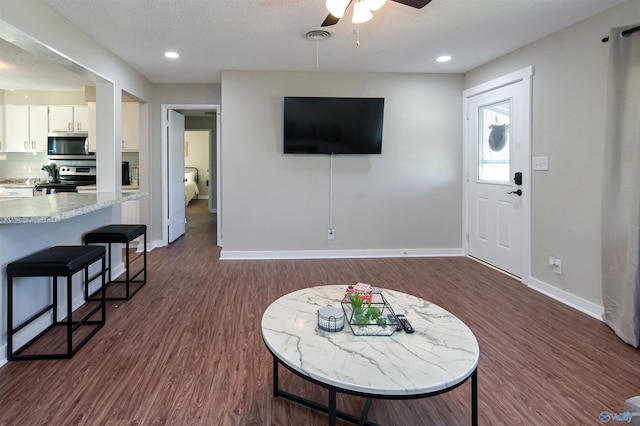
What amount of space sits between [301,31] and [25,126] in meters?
5.17

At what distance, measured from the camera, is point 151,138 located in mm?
5207

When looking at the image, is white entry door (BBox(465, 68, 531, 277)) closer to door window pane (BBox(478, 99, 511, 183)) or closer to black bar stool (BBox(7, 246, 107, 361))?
door window pane (BBox(478, 99, 511, 183))

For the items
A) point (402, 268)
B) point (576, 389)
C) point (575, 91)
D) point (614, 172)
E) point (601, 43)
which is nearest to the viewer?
point (576, 389)

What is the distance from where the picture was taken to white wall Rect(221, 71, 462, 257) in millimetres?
4645

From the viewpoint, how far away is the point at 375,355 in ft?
4.67

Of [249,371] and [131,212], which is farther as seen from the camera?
[131,212]

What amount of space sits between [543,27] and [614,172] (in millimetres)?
1482

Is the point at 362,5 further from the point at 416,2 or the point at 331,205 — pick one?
the point at 331,205

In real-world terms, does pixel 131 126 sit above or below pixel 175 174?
above

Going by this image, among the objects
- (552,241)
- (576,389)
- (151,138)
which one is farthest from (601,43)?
(151,138)

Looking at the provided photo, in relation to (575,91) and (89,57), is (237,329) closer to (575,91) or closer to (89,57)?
(89,57)

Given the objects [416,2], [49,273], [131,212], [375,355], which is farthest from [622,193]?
[131,212]

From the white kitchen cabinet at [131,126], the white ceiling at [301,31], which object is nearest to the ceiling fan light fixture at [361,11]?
the white ceiling at [301,31]

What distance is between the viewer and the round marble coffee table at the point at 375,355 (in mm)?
1249
